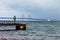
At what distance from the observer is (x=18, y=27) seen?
1357 inches

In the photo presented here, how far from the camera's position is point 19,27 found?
33.8m

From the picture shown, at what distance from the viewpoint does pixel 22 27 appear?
33.1 metres

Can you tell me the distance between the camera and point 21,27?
33.5 meters

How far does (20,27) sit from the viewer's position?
110 ft

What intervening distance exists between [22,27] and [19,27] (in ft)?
3.01

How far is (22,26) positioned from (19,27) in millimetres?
621

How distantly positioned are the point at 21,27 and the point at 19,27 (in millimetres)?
468

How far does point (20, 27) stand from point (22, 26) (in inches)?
15.7

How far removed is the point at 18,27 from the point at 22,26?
1185 millimetres

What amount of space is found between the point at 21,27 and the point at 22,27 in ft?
1.57

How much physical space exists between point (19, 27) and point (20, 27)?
32 cm

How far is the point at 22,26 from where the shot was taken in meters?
33.6

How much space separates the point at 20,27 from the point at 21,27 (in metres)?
0.18
